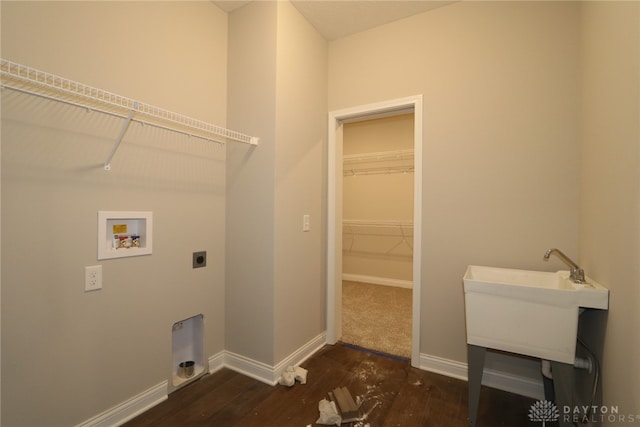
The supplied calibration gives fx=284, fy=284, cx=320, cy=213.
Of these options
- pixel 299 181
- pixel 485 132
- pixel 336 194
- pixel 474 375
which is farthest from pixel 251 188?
pixel 474 375

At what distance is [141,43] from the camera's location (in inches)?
63.8

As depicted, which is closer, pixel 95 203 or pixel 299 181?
pixel 95 203

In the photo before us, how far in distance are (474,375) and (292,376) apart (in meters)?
1.11

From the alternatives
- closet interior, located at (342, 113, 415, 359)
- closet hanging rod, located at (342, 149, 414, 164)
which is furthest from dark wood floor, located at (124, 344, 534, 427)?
closet hanging rod, located at (342, 149, 414, 164)

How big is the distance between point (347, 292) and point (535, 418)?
258cm

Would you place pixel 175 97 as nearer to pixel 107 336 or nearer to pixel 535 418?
pixel 107 336

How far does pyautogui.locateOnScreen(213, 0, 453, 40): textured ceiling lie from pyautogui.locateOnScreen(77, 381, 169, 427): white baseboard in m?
2.61

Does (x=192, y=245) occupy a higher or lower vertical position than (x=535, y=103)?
lower

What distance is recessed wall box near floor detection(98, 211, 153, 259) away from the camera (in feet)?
4.82

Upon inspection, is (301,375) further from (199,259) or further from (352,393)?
(199,259)

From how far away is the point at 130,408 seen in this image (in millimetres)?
1585

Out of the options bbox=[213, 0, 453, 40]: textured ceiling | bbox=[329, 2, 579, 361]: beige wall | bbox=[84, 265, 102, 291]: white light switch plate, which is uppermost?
bbox=[213, 0, 453, 40]: textured ceiling

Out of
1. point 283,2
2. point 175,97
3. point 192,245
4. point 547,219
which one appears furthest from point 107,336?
point 547,219

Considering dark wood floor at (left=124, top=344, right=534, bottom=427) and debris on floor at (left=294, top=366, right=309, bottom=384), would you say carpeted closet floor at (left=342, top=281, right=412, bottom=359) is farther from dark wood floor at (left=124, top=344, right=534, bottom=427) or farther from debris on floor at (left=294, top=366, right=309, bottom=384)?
debris on floor at (left=294, top=366, right=309, bottom=384)
